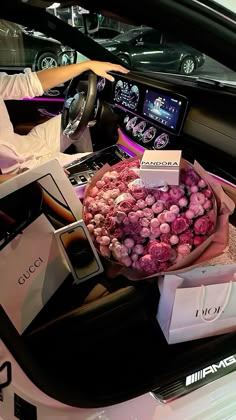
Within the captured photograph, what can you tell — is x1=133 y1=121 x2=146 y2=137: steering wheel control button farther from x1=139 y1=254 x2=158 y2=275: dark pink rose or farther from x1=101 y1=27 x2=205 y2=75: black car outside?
x1=101 y1=27 x2=205 y2=75: black car outside

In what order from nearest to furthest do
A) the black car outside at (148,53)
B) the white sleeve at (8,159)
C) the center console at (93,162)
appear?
1. the white sleeve at (8,159)
2. the center console at (93,162)
3. the black car outside at (148,53)

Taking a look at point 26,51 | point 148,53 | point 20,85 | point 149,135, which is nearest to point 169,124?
point 149,135

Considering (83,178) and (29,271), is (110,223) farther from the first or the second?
(83,178)

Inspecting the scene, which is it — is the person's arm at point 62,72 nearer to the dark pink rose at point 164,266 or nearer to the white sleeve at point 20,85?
the white sleeve at point 20,85

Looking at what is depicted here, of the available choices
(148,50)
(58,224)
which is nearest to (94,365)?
(58,224)

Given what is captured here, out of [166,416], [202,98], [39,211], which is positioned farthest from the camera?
[202,98]

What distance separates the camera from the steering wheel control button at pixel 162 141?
6.11ft

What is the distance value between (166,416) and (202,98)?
1347 mm

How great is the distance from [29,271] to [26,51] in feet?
10.2

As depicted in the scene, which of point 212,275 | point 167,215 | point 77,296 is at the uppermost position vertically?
point 167,215

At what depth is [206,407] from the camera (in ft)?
3.25

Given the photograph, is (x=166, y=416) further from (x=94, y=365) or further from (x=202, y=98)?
(x=202, y=98)

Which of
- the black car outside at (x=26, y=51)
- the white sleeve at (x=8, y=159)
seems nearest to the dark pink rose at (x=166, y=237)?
the white sleeve at (x=8, y=159)

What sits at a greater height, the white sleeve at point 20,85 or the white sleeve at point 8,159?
the white sleeve at point 20,85
